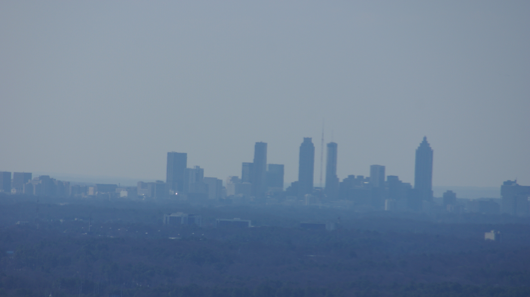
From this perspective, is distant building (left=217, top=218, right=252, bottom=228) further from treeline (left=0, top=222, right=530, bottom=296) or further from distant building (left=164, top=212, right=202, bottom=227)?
treeline (left=0, top=222, right=530, bottom=296)

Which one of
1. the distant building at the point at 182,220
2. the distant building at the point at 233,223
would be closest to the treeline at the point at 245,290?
the distant building at the point at 233,223

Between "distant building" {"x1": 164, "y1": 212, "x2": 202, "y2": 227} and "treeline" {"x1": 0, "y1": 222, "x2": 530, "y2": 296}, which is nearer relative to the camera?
"treeline" {"x1": 0, "y1": 222, "x2": 530, "y2": 296}

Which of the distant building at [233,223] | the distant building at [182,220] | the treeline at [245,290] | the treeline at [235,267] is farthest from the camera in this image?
the distant building at [233,223]

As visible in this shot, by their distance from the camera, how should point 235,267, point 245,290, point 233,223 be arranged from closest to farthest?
point 245,290 → point 235,267 → point 233,223

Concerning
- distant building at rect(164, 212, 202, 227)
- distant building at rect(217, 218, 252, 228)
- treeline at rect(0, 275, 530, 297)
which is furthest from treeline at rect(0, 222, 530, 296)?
distant building at rect(164, 212, 202, 227)

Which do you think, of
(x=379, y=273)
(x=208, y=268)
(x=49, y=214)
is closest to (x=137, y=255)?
(x=208, y=268)

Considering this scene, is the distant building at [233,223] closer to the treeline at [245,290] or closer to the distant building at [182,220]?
the distant building at [182,220]

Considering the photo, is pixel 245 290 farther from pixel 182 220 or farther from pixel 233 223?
pixel 233 223

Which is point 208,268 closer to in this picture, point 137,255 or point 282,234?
point 137,255

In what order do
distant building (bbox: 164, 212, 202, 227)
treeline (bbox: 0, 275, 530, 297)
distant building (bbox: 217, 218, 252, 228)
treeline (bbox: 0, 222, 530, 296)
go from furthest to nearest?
distant building (bbox: 217, 218, 252, 228), distant building (bbox: 164, 212, 202, 227), treeline (bbox: 0, 222, 530, 296), treeline (bbox: 0, 275, 530, 297)

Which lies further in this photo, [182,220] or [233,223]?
[233,223]

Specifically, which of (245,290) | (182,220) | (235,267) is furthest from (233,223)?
(245,290)

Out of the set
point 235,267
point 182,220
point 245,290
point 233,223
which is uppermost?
point 182,220
